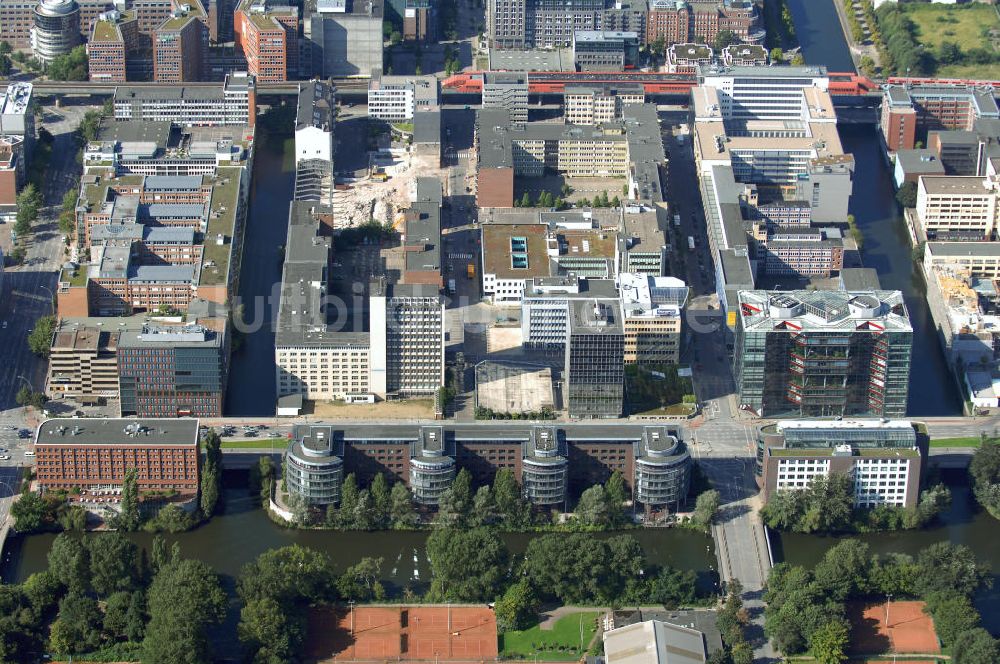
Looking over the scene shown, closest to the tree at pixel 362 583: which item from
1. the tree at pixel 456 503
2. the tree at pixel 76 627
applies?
the tree at pixel 456 503

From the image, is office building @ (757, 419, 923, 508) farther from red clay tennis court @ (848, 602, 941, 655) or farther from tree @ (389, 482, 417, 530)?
tree @ (389, 482, 417, 530)

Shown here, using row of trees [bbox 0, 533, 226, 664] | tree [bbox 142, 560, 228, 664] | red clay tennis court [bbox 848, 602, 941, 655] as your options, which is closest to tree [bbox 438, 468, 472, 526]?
tree [bbox 142, 560, 228, 664]

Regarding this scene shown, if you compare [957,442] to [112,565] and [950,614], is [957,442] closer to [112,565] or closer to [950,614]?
[950,614]

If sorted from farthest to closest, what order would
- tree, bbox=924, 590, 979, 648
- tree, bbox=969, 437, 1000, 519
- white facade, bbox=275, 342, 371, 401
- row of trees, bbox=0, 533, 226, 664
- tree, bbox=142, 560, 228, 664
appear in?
white facade, bbox=275, 342, 371, 401
tree, bbox=969, 437, 1000, 519
tree, bbox=924, 590, 979, 648
row of trees, bbox=0, 533, 226, 664
tree, bbox=142, 560, 228, 664

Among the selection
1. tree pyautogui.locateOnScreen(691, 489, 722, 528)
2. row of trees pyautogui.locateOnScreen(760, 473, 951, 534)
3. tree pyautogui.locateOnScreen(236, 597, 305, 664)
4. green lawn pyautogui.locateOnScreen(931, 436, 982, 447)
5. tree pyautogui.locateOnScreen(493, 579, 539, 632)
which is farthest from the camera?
green lawn pyautogui.locateOnScreen(931, 436, 982, 447)

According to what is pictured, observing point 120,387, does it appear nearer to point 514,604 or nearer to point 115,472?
point 115,472

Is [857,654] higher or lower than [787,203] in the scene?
lower

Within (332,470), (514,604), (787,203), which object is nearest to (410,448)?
(332,470)
